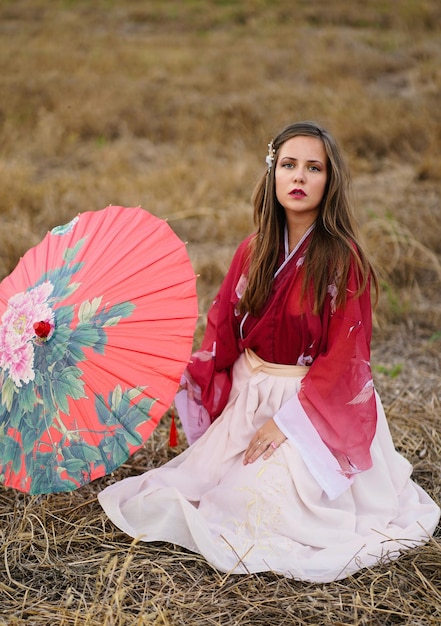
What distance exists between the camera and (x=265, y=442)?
1972 millimetres

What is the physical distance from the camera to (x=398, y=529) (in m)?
1.98

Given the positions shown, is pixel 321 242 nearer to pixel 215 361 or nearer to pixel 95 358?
pixel 215 361

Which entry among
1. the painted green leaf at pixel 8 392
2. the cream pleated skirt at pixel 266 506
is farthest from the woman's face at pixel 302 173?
the painted green leaf at pixel 8 392

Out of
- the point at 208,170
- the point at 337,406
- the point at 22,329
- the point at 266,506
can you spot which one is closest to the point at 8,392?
the point at 22,329

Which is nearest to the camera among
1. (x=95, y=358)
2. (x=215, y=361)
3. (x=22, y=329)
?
(x=95, y=358)

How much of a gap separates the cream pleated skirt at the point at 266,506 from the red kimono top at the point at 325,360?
0.22 ft

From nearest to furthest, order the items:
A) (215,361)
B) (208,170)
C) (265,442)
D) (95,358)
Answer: (95,358) < (265,442) < (215,361) < (208,170)

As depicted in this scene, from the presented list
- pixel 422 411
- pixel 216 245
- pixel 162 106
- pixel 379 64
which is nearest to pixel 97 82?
pixel 162 106

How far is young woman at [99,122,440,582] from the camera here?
1.89 metres

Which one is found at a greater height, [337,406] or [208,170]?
[208,170]

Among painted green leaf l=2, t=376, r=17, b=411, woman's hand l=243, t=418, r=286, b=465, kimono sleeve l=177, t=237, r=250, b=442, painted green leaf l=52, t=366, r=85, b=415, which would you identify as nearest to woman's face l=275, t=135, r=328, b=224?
kimono sleeve l=177, t=237, r=250, b=442

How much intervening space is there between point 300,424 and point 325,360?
7.7 inches

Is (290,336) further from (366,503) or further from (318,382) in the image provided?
(366,503)

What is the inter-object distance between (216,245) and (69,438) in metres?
2.90
